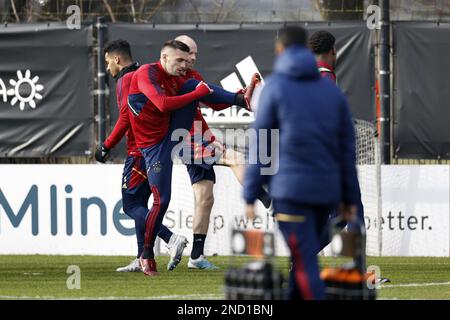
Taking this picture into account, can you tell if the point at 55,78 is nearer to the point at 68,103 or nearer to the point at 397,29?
the point at 68,103

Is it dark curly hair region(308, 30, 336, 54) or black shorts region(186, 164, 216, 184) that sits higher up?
dark curly hair region(308, 30, 336, 54)

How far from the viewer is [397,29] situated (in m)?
16.9

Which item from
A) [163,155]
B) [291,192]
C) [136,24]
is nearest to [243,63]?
[136,24]

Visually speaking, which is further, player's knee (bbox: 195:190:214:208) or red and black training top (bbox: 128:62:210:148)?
player's knee (bbox: 195:190:214:208)

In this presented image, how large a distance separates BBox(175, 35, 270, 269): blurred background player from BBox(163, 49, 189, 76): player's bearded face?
0.14 meters

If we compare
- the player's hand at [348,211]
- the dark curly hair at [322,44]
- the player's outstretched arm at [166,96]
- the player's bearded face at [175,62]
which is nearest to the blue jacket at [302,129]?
the player's hand at [348,211]

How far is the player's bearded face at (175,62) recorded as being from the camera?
12586 millimetres

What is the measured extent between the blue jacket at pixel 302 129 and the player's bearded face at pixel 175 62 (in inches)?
188

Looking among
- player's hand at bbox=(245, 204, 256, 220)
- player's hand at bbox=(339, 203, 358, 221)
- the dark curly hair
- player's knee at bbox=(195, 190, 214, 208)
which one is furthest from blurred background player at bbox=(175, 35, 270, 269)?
player's hand at bbox=(245, 204, 256, 220)

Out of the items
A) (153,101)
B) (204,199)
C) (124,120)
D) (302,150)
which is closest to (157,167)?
(153,101)

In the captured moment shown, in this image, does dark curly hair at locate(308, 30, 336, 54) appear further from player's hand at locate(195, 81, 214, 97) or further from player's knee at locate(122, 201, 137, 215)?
player's knee at locate(122, 201, 137, 215)

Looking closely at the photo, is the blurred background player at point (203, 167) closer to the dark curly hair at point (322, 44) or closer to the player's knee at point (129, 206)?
the player's knee at point (129, 206)

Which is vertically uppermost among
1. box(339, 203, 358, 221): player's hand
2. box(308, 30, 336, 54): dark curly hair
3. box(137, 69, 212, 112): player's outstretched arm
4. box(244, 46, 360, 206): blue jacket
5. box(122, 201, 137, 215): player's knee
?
box(308, 30, 336, 54): dark curly hair

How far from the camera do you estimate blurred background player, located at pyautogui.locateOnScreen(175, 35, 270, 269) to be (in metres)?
12.9
